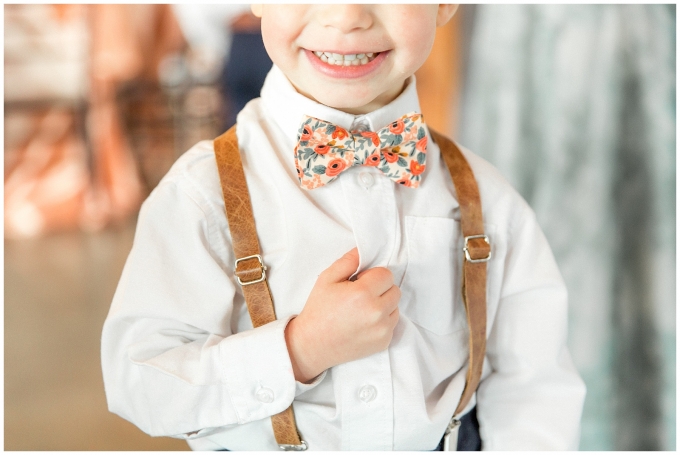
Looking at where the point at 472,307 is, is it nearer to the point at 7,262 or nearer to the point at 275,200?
the point at 275,200

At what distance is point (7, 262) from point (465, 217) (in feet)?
8.19

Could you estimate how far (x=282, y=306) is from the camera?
29.6 inches

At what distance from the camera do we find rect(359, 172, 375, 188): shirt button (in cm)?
78

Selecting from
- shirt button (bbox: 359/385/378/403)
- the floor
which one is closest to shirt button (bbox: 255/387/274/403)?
shirt button (bbox: 359/385/378/403)

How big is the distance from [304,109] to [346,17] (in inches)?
5.2

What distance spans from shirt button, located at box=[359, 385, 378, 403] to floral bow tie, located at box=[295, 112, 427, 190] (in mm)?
235

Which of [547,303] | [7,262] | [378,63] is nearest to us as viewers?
[378,63]

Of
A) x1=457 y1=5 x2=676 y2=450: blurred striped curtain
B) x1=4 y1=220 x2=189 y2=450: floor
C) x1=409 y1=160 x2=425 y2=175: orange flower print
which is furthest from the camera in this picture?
x1=4 y1=220 x2=189 y2=450: floor

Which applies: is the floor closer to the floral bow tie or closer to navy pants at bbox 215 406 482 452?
navy pants at bbox 215 406 482 452

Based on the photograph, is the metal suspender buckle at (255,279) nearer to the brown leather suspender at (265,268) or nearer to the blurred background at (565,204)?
the brown leather suspender at (265,268)

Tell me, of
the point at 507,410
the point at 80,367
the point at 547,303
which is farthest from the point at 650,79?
the point at 80,367

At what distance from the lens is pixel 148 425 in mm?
761

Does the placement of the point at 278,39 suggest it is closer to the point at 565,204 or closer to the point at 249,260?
the point at 249,260

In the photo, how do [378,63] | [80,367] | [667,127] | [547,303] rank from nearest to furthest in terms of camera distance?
[378,63] → [547,303] → [667,127] → [80,367]
